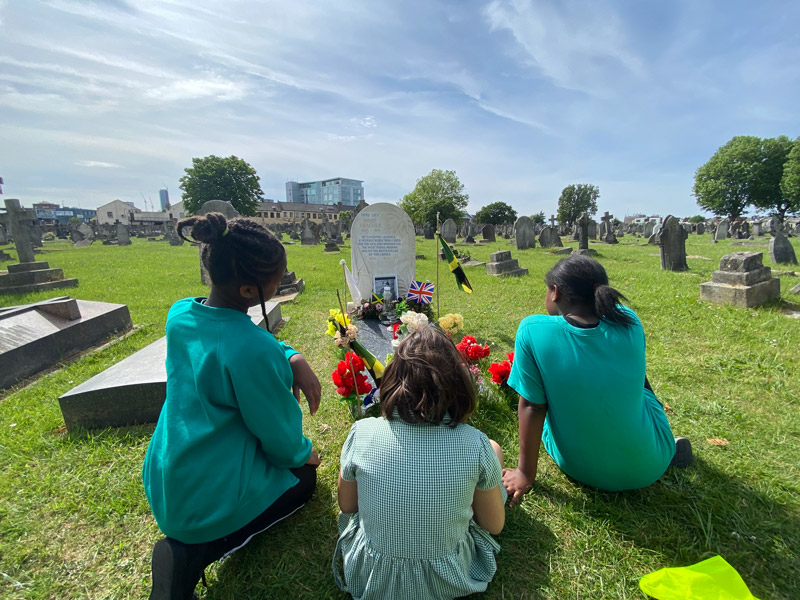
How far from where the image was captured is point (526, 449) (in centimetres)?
211

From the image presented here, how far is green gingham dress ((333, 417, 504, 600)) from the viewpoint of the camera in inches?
53.7

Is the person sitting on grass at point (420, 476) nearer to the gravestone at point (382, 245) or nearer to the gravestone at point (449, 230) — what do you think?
the gravestone at point (382, 245)

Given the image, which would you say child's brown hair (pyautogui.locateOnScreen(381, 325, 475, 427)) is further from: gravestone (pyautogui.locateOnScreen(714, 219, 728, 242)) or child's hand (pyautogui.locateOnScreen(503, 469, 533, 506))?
gravestone (pyautogui.locateOnScreen(714, 219, 728, 242))

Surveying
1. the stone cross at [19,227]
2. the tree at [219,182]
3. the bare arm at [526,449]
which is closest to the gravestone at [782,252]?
the bare arm at [526,449]

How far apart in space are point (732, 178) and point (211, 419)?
164 ft

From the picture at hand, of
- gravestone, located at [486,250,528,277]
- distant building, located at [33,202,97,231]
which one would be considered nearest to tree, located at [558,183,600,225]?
gravestone, located at [486,250,528,277]

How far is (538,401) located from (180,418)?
5.72 ft

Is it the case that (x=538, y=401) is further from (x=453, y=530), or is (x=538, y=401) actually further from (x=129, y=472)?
(x=129, y=472)

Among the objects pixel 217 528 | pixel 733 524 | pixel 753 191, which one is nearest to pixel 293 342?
pixel 217 528

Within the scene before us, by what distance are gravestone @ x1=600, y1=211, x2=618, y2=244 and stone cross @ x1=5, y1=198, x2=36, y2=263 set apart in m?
24.9

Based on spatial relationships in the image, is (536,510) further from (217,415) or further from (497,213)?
(497,213)

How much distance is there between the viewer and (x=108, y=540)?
6.79 feet

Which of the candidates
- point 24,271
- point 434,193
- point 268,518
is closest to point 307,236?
point 24,271

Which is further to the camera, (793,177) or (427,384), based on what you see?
(793,177)
